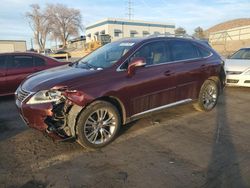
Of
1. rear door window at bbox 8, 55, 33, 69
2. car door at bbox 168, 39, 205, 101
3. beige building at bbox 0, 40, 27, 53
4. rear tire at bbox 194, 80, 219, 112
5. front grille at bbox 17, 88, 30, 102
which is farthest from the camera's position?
beige building at bbox 0, 40, 27, 53

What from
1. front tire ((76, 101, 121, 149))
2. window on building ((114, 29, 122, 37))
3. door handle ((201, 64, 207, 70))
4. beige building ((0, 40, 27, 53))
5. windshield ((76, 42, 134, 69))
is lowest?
front tire ((76, 101, 121, 149))

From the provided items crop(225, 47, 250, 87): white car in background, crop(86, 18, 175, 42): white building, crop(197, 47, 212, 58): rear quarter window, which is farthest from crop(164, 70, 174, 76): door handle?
crop(86, 18, 175, 42): white building

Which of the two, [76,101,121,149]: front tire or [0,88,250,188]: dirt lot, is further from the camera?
[76,101,121,149]: front tire

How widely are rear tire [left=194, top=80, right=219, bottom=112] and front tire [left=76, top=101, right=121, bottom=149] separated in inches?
98.8

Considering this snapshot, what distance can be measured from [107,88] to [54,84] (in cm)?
84

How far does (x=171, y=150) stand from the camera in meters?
4.33

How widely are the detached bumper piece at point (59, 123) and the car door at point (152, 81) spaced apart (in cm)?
118

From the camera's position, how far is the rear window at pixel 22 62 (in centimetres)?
812

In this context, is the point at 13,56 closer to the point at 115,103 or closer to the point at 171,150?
the point at 115,103

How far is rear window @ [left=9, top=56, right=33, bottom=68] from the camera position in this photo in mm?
8117

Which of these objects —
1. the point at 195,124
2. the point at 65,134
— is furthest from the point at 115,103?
the point at 195,124

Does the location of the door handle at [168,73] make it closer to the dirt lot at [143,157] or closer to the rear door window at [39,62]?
the dirt lot at [143,157]

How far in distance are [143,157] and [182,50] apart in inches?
110

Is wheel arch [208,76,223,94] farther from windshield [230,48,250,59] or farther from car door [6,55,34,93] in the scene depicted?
car door [6,55,34,93]
